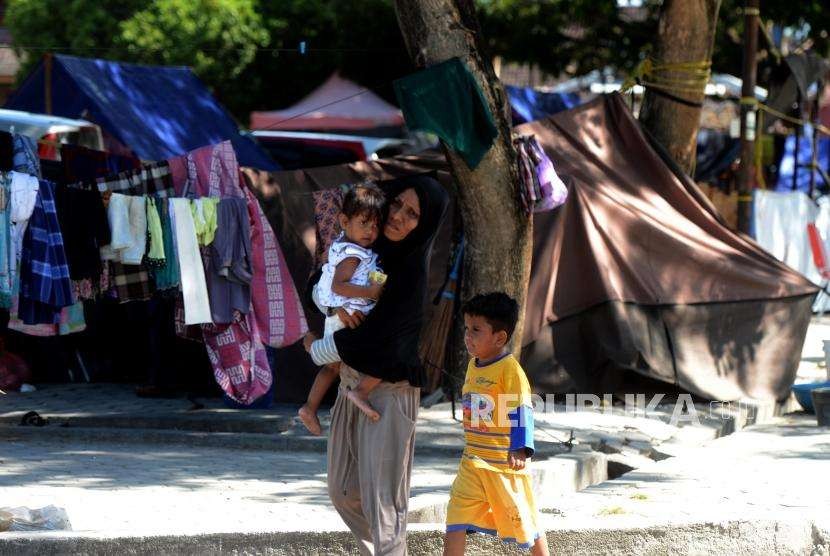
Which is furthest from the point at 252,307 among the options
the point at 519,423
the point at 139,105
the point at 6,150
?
Answer: the point at 519,423

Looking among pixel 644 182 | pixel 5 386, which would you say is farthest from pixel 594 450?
pixel 5 386

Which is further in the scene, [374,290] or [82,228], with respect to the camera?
[82,228]

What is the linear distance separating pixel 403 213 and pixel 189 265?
151 inches

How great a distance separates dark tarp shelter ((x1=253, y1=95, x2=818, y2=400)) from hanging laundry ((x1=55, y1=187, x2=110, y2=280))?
143 centimetres

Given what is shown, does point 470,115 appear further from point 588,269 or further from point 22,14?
point 22,14

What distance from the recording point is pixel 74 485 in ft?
22.2

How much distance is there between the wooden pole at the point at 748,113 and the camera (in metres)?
12.5

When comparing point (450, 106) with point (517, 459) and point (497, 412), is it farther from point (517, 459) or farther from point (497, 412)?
point (517, 459)

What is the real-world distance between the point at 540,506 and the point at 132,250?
346 centimetres

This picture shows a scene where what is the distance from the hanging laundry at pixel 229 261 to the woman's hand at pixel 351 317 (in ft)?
12.1

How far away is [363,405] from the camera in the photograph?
4875 mm

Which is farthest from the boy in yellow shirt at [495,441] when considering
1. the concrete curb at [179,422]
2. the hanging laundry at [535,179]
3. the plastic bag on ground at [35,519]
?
the concrete curb at [179,422]

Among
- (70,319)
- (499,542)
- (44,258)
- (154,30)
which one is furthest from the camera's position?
(154,30)

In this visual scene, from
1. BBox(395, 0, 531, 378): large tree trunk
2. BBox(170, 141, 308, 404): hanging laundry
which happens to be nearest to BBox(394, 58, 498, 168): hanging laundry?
BBox(395, 0, 531, 378): large tree trunk
